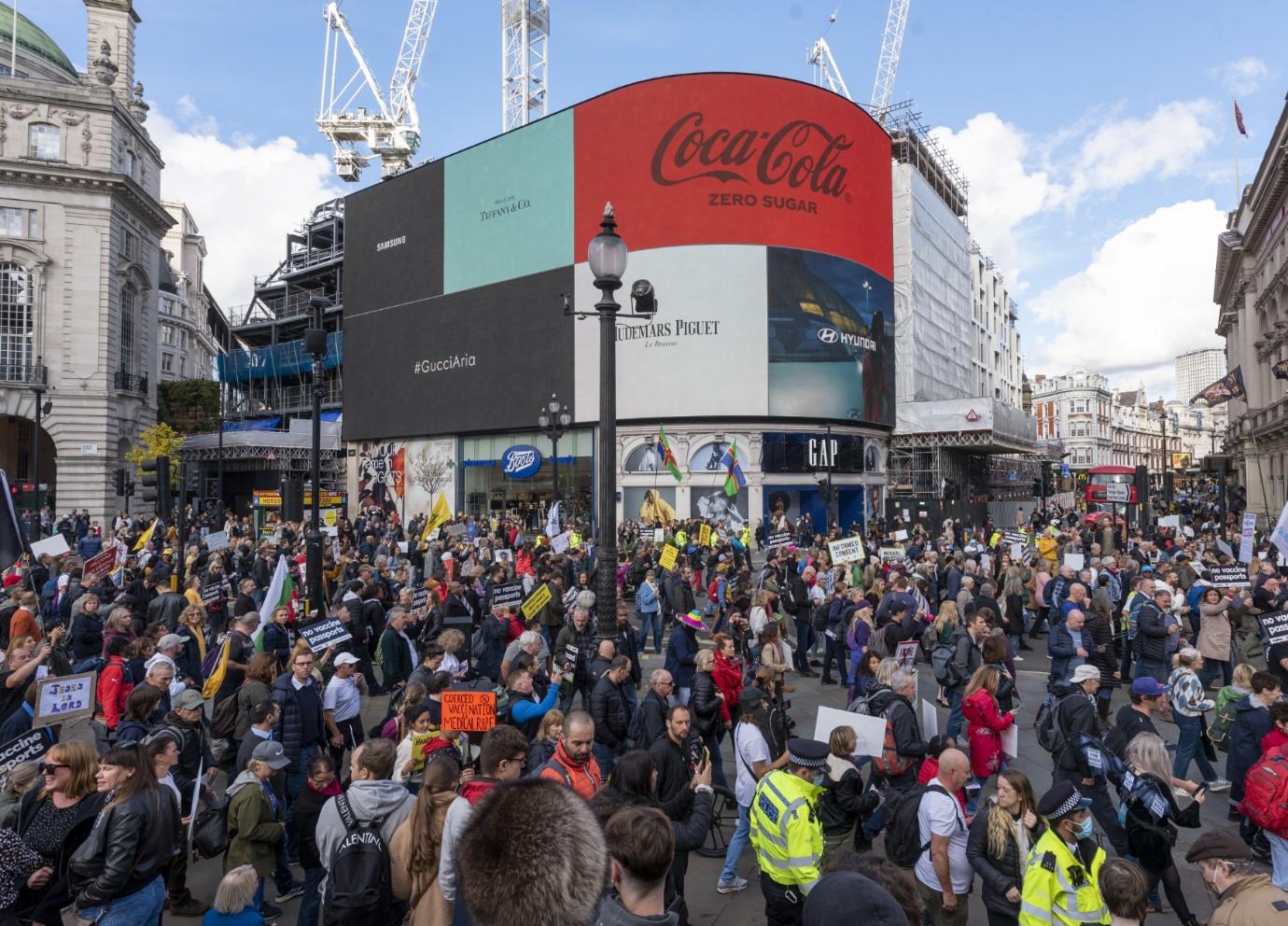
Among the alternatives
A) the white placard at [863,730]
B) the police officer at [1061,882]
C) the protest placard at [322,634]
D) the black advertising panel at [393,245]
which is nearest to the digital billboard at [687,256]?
the black advertising panel at [393,245]

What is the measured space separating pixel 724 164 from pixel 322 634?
3521 centimetres

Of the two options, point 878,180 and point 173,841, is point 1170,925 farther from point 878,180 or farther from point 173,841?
point 878,180

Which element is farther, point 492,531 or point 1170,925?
point 492,531

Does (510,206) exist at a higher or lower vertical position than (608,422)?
higher

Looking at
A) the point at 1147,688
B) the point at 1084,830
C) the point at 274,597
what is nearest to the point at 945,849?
the point at 1084,830

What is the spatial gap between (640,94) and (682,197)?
6215mm

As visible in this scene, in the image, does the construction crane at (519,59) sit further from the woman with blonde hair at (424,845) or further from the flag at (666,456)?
the woman with blonde hair at (424,845)

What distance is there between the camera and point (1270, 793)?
5586 mm

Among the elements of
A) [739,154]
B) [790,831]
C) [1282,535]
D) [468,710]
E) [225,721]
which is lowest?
[225,721]

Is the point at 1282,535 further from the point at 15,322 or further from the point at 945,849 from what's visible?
the point at 15,322

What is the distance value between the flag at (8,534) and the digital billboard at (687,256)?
29.9 m

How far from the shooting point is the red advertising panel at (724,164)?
38.7 meters

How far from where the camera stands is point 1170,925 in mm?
5910

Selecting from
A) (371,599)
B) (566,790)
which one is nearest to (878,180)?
(371,599)
